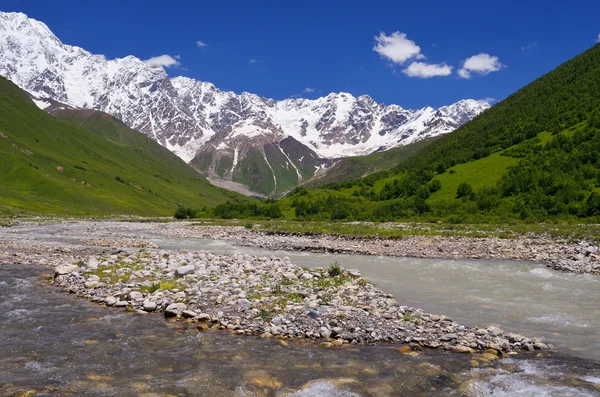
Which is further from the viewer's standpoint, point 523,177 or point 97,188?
point 97,188

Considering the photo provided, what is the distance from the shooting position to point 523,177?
68.3 meters

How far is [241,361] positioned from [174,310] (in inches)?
205

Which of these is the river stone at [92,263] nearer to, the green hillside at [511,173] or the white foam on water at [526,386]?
the white foam on water at [526,386]

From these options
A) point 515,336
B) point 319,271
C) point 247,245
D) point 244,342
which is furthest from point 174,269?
point 247,245

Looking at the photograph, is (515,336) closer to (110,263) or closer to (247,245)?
(110,263)

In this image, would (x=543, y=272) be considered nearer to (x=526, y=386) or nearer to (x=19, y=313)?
(x=526, y=386)

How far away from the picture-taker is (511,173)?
238 ft

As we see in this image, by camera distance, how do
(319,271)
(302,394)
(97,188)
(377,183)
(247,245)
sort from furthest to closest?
(97,188), (377,183), (247,245), (319,271), (302,394)

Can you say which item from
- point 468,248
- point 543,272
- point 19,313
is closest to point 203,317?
point 19,313

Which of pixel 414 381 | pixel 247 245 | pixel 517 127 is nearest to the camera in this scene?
pixel 414 381

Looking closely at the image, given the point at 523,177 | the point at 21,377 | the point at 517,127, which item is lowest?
the point at 21,377

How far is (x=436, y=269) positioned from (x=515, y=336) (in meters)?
17.4

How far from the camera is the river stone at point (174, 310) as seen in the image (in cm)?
1633

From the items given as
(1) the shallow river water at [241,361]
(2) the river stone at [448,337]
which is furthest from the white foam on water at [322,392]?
(2) the river stone at [448,337]
